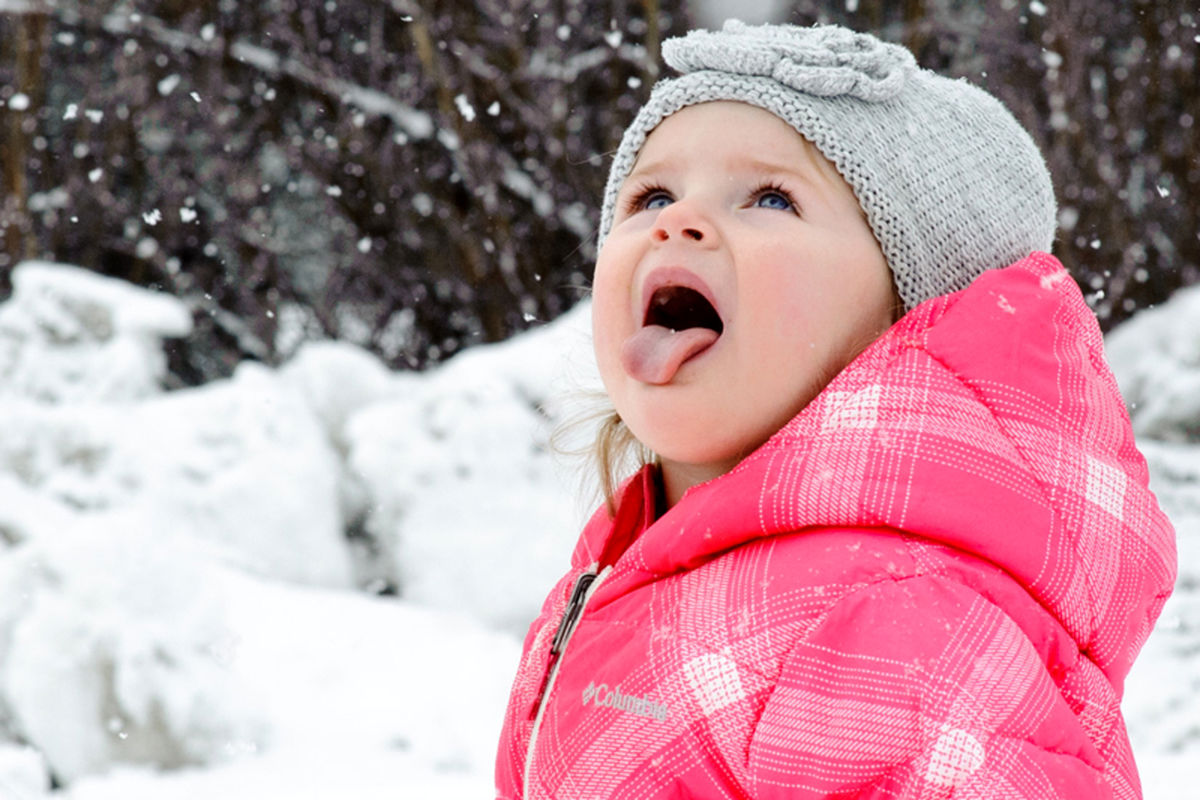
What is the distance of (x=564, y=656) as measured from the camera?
1.15 meters

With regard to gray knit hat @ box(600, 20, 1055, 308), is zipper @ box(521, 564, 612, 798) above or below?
below

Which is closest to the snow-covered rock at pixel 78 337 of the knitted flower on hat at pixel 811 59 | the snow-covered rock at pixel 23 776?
the snow-covered rock at pixel 23 776

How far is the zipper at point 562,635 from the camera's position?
3.79ft

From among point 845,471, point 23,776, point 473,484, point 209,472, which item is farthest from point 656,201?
point 209,472

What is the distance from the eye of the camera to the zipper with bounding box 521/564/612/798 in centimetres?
116

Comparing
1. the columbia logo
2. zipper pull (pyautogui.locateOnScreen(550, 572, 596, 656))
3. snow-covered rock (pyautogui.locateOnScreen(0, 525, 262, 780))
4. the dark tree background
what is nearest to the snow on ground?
snow-covered rock (pyautogui.locateOnScreen(0, 525, 262, 780))

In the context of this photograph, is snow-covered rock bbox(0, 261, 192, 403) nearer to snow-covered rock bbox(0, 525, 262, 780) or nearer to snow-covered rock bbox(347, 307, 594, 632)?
snow-covered rock bbox(347, 307, 594, 632)

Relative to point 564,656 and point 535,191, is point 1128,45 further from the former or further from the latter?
point 564,656

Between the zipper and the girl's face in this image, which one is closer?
the girl's face

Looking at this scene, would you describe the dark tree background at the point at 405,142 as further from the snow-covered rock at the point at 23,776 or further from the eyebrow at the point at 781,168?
the eyebrow at the point at 781,168

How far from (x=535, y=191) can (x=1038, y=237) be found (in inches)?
190

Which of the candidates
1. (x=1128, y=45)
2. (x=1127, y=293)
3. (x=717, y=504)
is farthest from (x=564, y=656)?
(x=1128, y=45)

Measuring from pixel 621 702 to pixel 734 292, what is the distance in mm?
374

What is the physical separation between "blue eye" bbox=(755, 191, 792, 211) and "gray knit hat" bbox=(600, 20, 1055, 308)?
0.19ft
